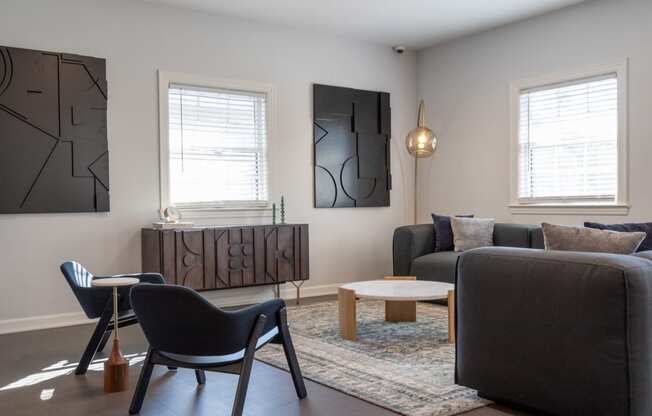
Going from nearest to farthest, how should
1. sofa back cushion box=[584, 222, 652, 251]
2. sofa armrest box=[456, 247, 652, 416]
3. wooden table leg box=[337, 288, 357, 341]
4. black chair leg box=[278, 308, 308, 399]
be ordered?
1. sofa armrest box=[456, 247, 652, 416]
2. black chair leg box=[278, 308, 308, 399]
3. wooden table leg box=[337, 288, 357, 341]
4. sofa back cushion box=[584, 222, 652, 251]

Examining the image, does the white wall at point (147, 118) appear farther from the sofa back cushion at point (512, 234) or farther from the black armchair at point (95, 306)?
the sofa back cushion at point (512, 234)

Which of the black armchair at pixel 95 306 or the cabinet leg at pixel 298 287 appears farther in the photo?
the cabinet leg at pixel 298 287

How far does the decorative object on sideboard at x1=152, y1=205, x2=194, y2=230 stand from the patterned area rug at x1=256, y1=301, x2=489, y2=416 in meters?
1.18

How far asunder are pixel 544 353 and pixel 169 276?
3.22m

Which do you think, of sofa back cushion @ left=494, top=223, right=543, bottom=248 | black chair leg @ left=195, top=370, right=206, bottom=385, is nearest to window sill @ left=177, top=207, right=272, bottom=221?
sofa back cushion @ left=494, top=223, right=543, bottom=248

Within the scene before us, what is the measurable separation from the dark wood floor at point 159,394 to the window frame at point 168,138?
1832mm

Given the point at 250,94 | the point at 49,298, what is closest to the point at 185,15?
the point at 250,94

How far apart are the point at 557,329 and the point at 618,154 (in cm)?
334

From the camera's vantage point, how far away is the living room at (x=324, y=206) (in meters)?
2.67

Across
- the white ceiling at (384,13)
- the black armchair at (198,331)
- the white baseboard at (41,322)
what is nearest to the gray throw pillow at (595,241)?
the black armchair at (198,331)

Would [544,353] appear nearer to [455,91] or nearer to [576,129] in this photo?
[576,129]

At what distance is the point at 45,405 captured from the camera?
302 cm

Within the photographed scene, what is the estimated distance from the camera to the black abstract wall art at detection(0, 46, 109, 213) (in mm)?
4668

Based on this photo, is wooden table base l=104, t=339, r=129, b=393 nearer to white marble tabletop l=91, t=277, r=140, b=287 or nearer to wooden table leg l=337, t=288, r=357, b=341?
white marble tabletop l=91, t=277, r=140, b=287
